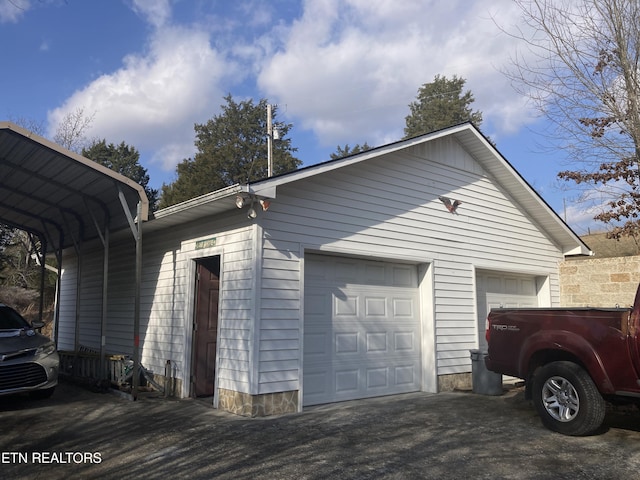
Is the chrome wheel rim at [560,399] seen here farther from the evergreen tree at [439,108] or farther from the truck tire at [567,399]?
the evergreen tree at [439,108]

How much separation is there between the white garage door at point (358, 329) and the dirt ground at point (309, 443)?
1.88 feet

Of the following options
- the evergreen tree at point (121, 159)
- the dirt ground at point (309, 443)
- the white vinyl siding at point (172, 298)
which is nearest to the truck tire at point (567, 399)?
the dirt ground at point (309, 443)

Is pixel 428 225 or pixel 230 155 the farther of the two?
pixel 230 155

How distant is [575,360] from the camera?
5906mm

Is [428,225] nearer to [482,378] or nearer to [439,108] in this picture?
[482,378]

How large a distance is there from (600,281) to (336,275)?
667 centimetres

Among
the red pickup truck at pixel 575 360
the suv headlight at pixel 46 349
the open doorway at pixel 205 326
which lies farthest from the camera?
the open doorway at pixel 205 326

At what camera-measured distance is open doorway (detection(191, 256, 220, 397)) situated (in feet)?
28.1

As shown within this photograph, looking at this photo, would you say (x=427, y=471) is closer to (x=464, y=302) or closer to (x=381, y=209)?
(x=381, y=209)

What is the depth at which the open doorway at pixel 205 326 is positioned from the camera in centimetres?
855

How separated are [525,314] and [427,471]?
2708 millimetres

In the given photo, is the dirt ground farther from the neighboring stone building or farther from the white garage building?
the neighboring stone building

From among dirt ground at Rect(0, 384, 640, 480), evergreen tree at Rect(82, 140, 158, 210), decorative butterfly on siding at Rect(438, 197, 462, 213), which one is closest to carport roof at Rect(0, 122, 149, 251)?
dirt ground at Rect(0, 384, 640, 480)

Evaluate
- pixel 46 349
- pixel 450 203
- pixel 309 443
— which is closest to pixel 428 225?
pixel 450 203
